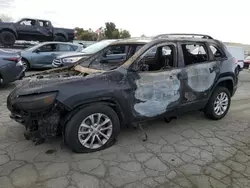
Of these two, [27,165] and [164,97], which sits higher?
[164,97]

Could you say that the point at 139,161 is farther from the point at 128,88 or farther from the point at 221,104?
the point at 221,104

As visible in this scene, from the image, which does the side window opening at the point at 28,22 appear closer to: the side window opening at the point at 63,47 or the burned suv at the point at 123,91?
the side window opening at the point at 63,47

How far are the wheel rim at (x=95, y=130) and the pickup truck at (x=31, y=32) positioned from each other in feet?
43.8

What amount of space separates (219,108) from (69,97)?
333cm

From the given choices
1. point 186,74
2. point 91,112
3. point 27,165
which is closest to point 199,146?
point 186,74

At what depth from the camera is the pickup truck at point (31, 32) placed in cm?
1483

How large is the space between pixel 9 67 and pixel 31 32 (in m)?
9.43

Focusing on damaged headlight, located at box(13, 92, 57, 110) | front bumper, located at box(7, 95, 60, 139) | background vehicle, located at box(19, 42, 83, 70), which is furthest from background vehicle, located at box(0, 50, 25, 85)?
damaged headlight, located at box(13, 92, 57, 110)

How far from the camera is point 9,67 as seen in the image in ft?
24.1

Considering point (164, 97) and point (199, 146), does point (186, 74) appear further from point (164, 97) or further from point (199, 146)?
point (199, 146)

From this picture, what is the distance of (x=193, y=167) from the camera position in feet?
11.3

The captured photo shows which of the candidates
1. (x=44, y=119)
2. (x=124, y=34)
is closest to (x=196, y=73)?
(x=44, y=119)

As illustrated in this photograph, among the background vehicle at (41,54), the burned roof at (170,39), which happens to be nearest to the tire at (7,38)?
the background vehicle at (41,54)

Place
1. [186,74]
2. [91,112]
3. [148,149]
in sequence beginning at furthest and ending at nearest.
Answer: [186,74]
[148,149]
[91,112]
